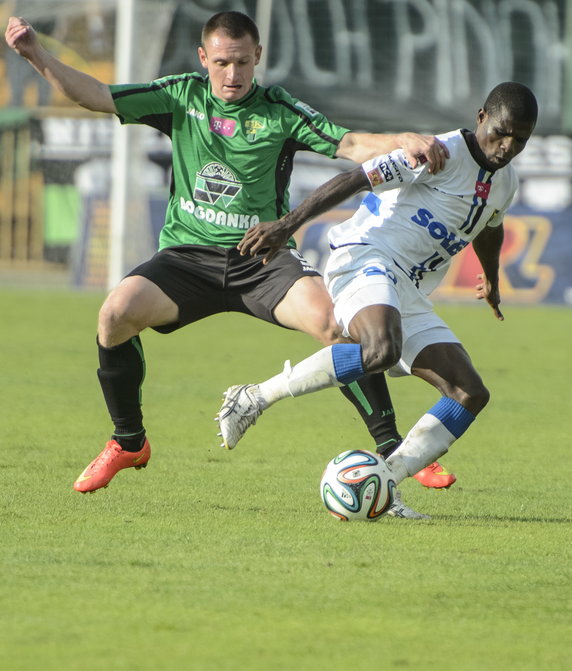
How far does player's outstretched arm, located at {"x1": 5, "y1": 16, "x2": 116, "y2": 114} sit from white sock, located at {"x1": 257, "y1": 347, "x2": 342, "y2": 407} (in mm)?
1588

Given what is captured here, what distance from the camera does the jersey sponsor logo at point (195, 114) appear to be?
6.29m

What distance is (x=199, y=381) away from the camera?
35.1 ft

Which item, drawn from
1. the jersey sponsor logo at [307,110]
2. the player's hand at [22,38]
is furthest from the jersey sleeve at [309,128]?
the player's hand at [22,38]

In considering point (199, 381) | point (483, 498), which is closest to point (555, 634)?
point (483, 498)

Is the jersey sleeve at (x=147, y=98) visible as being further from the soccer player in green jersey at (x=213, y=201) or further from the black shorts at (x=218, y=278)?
the black shorts at (x=218, y=278)

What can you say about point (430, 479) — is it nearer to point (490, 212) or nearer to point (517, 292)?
point (490, 212)

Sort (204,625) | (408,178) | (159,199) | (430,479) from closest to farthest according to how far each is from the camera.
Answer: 1. (204,625)
2. (408,178)
3. (430,479)
4. (159,199)

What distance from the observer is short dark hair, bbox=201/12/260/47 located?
Answer: 609cm

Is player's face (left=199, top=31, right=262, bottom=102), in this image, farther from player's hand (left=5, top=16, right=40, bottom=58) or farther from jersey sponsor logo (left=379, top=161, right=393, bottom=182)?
jersey sponsor logo (left=379, top=161, right=393, bottom=182)

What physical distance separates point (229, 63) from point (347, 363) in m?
1.66

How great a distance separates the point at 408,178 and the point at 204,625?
270 cm

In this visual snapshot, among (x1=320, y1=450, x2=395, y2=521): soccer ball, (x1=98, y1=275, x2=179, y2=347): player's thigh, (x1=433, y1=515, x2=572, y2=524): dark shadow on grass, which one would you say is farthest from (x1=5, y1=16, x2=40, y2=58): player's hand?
(x1=433, y1=515, x2=572, y2=524): dark shadow on grass

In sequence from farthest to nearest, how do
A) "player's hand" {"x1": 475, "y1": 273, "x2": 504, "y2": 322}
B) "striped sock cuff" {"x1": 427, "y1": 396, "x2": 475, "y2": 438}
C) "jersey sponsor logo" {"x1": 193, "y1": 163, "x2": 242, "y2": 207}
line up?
"player's hand" {"x1": 475, "y1": 273, "x2": 504, "y2": 322}, "jersey sponsor logo" {"x1": 193, "y1": 163, "x2": 242, "y2": 207}, "striped sock cuff" {"x1": 427, "y1": 396, "x2": 475, "y2": 438}

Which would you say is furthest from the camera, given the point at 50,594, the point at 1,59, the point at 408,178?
the point at 1,59
